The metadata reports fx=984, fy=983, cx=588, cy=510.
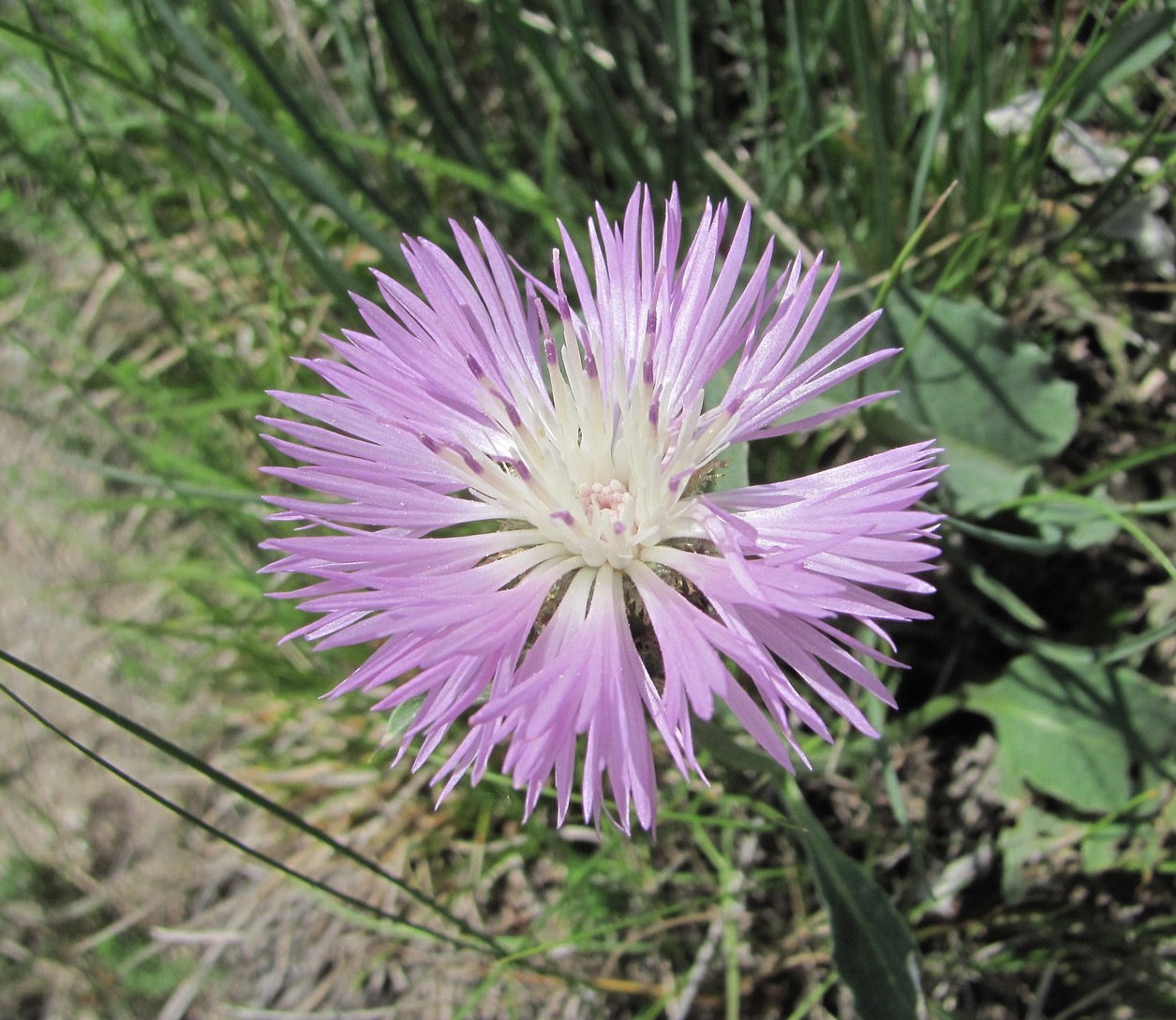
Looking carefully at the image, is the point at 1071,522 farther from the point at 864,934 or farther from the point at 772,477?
the point at 864,934

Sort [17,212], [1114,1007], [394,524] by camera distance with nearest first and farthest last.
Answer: [394,524], [1114,1007], [17,212]

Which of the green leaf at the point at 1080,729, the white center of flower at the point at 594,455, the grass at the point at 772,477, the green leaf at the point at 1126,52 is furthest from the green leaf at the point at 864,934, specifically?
the green leaf at the point at 1126,52

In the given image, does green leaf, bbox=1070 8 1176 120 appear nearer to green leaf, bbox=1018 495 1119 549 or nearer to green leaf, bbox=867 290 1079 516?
green leaf, bbox=867 290 1079 516

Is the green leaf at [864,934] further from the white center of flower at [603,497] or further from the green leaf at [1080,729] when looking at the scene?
the white center of flower at [603,497]

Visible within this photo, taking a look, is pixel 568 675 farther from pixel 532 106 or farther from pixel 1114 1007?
pixel 532 106

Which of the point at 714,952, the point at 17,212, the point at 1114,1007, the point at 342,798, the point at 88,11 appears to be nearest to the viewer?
the point at 1114,1007

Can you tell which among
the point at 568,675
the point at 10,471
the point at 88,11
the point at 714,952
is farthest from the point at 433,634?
the point at 88,11

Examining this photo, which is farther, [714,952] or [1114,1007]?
[714,952]
